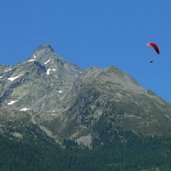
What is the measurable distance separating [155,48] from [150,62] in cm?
1103

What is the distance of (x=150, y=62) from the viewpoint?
411 ft

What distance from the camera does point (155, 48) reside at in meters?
136

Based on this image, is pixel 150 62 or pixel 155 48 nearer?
pixel 150 62
